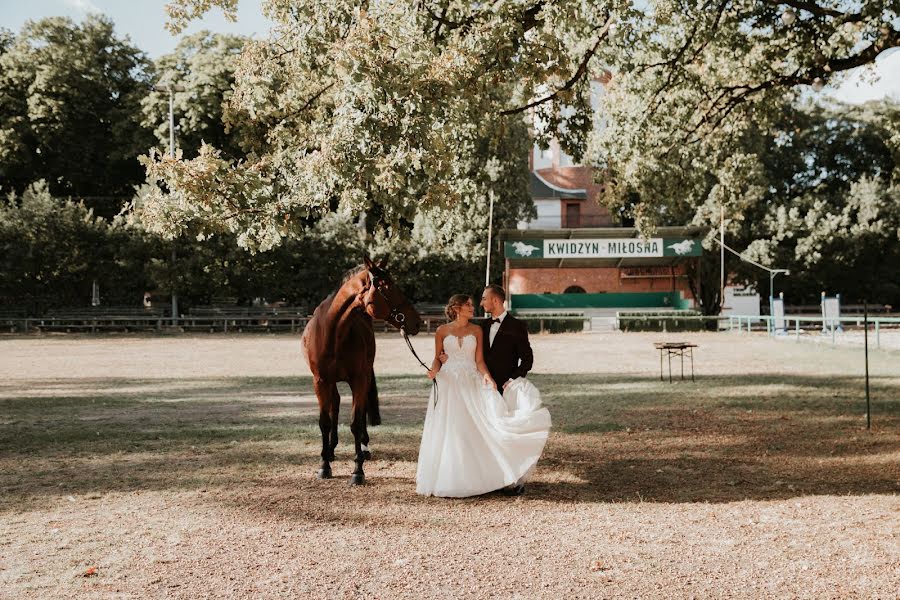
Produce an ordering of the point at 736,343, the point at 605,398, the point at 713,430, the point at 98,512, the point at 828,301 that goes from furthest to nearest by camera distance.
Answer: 1. the point at 828,301
2. the point at 736,343
3. the point at 605,398
4. the point at 713,430
5. the point at 98,512

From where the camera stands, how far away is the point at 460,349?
23.6 feet

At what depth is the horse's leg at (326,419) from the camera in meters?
8.09

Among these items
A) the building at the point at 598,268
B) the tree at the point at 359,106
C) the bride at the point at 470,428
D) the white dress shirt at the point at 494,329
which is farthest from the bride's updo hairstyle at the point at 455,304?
the building at the point at 598,268

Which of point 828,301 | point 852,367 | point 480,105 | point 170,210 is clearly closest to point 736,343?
point 828,301

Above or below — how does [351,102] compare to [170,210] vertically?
above

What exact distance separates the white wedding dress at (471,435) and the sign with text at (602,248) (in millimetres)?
34342

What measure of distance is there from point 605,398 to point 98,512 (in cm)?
971

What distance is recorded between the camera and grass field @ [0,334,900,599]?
4938mm

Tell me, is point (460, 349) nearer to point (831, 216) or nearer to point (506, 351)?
point (506, 351)

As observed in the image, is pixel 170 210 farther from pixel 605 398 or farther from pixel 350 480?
pixel 605 398

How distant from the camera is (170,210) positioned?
32.7ft

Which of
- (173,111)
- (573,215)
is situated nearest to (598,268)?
(573,215)

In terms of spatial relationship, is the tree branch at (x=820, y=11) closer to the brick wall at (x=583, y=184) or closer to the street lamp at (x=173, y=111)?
the street lamp at (x=173, y=111)

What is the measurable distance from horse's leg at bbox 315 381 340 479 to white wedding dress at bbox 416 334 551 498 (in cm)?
133
